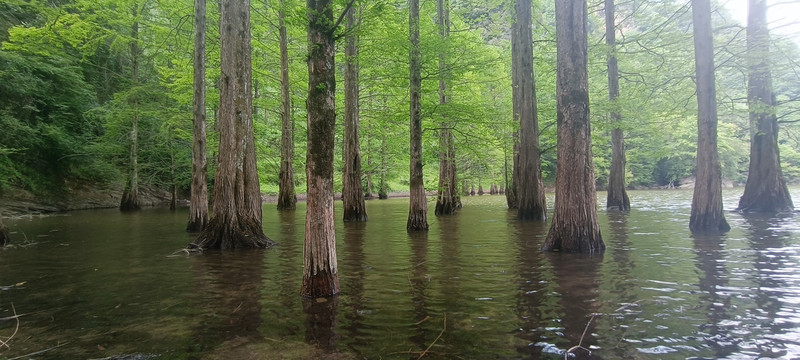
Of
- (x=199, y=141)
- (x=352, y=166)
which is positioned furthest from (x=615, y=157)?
(x=199, y=141)

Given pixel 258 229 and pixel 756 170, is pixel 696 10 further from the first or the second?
pixel 258 229

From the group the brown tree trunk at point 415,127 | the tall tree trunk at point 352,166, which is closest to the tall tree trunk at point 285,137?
the tall tree trunk at point 352,166

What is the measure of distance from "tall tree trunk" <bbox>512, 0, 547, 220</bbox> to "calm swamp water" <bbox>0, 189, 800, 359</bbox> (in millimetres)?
5750

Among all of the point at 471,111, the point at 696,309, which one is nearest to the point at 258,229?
the point at 471,111

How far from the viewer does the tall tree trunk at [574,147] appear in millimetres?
8195

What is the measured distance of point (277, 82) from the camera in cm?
2250

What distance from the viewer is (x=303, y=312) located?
15.2 feet

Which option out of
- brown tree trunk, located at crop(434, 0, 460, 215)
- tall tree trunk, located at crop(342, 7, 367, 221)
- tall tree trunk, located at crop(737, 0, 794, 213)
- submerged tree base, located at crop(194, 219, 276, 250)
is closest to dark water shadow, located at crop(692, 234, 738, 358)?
brown tree trunk, located at crop(434, 0, 460, 215)

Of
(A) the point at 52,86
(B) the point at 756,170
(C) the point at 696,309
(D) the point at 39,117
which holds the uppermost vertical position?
(A) the point at 52,86

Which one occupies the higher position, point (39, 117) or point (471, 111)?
point (39, 117)

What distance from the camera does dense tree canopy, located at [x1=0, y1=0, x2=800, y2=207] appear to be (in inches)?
545

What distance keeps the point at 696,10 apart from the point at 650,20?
21.6ft

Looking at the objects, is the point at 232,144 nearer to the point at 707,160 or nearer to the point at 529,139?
the point at 529,139

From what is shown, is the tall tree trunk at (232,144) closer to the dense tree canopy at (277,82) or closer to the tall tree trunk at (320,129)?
the dense tree canopy at (277,82)
